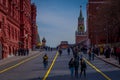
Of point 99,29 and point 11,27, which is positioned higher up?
point 99,29

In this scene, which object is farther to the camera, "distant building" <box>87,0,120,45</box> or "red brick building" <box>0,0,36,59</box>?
"distant building" <box>87,0,120,45</box>

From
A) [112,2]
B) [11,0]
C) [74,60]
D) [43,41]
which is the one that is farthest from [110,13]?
[43,41]

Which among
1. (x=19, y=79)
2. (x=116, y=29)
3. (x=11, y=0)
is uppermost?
(x=11, y=0)

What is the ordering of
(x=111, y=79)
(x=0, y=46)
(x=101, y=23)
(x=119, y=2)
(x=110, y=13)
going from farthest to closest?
1. (x=101, y=23)
2. (x=110, y=13)
3. (x=119, y=2)
4. (x=0, y=46)
5. (x=111, y=79)

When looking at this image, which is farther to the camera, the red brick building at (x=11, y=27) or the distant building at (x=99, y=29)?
the distant building at (x=99, y=29)

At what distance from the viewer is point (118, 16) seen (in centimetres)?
7600

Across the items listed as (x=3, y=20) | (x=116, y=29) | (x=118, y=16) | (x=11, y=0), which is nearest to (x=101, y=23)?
(x=116, y=29)

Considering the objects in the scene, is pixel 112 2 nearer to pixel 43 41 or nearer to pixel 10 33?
pixel 10 33

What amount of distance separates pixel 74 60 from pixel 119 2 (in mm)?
46078

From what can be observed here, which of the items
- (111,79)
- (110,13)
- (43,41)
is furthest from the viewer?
(43,41)

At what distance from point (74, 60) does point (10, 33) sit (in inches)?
2082

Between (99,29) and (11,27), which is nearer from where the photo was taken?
(11,27)

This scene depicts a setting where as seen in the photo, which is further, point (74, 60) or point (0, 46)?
point (0, 46)

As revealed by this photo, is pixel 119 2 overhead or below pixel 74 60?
overhead
